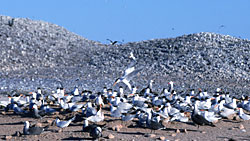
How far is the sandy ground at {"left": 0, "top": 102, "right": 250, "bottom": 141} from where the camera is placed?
39.1 feet

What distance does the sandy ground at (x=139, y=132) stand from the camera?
39.1ft

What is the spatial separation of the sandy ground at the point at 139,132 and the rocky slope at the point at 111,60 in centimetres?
1153

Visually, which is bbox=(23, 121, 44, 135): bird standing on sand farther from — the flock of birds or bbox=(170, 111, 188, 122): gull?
bbox=(170, 111, 188, 122): gull

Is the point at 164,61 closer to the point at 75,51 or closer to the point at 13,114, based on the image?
the point at 75,51

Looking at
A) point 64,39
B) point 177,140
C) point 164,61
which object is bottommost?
point 177,140

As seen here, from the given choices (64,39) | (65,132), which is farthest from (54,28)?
(65,132)

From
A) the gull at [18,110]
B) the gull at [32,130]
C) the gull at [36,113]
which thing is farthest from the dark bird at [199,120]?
the gull at [18,110]

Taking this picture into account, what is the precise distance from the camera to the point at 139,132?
40.9ft

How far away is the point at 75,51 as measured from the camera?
4466 cm

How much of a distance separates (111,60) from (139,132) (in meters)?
25.5

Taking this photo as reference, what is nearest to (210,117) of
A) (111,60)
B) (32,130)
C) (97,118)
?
(97,118)

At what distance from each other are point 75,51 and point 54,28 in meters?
9.28

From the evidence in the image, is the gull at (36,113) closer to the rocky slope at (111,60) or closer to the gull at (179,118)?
the gull at (179,118)

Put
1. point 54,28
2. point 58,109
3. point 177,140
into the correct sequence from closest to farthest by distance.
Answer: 1. point 177,140
2. point 58,109
3. point 54,28
